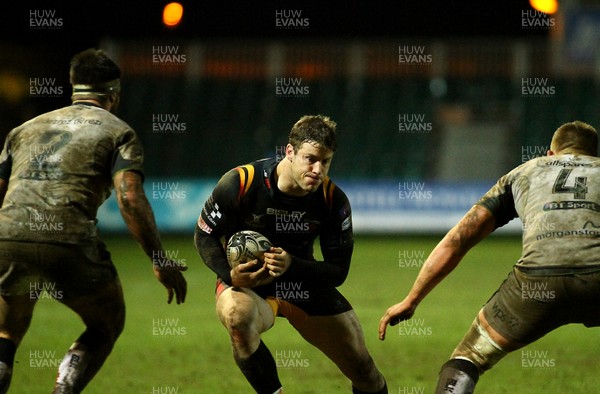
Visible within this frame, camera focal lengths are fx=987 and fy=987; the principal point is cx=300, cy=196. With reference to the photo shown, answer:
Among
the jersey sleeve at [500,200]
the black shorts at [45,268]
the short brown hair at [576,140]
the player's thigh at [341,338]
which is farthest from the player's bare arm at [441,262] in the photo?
the black shorts at [45,268]

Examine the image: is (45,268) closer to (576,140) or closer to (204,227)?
(204,227)

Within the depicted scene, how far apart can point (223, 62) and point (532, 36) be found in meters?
9.66

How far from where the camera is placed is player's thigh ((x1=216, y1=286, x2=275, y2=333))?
6.33 m

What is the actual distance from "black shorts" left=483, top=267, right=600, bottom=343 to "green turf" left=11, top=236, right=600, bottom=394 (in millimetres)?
2460

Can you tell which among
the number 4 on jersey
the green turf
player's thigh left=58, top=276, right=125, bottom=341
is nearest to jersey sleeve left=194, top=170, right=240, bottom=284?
player's thigh left=58, top=276, right=125, bottom=341

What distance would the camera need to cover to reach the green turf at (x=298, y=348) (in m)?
8.33

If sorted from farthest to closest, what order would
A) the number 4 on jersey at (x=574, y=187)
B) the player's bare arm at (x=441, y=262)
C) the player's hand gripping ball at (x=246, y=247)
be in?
1. the player's hand gripping ball at (x=246, y=247)
2. the player's bare arm at (x=441, y=262)
3. the number 4 on jersey at (x=574, y=187)

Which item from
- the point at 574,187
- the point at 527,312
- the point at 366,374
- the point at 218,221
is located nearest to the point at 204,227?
the point at 218,221

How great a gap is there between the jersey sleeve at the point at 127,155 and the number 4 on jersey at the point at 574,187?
2.53 m

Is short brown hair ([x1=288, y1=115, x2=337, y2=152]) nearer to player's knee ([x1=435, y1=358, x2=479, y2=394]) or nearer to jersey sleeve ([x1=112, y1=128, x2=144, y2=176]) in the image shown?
jersey sleeve ([x1=112, y1=128, x2=144, y2=176])

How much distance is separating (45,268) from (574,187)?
129 inches

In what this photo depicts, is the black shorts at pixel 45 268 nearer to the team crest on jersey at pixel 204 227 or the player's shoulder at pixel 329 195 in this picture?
the team crest on jersey at pixel 204 227

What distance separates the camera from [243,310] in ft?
20.9

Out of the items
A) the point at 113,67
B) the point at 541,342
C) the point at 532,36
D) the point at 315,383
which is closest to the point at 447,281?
the point at 541,342
